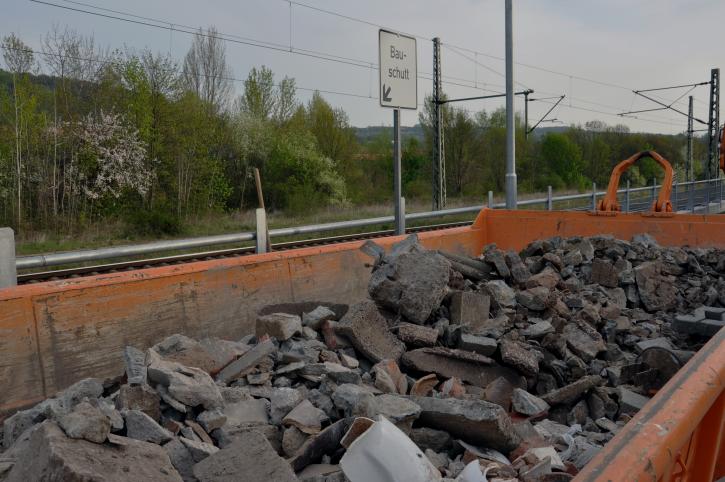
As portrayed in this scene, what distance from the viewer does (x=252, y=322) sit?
4.52 meters

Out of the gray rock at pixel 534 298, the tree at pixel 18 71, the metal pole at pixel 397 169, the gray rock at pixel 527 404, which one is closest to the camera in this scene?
the gray rock at pixel 527 404

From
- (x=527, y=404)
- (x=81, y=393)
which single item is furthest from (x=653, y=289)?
(x=81, y=393)

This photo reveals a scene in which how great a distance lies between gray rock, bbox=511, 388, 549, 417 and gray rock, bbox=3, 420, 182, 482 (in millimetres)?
1926

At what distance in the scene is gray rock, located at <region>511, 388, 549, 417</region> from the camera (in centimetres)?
344

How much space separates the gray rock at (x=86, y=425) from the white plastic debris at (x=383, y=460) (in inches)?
35.3

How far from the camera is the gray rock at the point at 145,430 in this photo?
8.29 ft

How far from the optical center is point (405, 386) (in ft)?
11.5

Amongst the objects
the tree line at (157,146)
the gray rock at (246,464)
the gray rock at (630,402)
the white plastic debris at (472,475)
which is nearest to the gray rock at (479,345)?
the gray rock at (630,402)

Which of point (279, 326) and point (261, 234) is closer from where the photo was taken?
point (279, 326)

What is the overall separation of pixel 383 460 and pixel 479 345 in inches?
81.5

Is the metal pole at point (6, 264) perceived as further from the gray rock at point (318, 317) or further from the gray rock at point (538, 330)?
the gray rock at point (538, 330)

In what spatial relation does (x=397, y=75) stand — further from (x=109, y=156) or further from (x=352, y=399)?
(x=109, y=156)

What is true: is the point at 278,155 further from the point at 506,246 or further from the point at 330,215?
the point at 506,246

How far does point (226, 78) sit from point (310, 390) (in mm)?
28039
